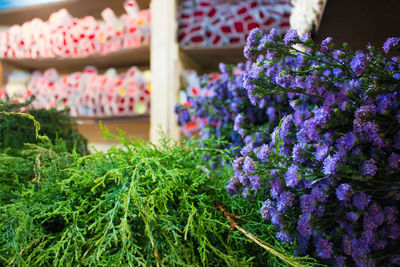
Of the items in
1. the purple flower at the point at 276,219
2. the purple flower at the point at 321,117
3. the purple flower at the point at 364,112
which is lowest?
the purple flower at the point at 276,219

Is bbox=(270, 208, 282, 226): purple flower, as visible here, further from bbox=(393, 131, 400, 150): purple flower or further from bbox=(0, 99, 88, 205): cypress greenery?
bbox=(0, 99, 88, 205): cypress greenery

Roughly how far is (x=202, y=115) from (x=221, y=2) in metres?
0.89

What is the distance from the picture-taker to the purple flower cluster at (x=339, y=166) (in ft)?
1.14

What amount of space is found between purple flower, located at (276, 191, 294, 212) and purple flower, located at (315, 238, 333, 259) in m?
0.05

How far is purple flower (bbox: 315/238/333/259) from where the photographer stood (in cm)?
36

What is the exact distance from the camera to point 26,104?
73 cm

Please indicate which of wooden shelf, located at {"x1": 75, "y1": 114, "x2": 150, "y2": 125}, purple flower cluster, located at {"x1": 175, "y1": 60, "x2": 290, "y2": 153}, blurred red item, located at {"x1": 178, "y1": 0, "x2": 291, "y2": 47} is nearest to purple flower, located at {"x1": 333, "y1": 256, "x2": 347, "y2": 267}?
purple flower cluster, located at {"x1": 175, "y1": 60, "x2": 290, "y2": 153}

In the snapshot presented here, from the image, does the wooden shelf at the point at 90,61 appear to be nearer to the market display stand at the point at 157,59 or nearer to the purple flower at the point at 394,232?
the market display stand at the point at 157,59

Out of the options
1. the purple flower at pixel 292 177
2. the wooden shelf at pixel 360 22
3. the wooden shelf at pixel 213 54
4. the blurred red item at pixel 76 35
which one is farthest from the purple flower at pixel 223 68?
the blurred red item at pixel 76 35

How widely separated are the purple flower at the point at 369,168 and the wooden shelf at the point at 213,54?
1.33 meters

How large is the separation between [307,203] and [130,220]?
200mm

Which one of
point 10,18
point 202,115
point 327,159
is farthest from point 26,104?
point 10,18

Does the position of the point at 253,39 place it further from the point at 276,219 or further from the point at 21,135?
the point at 21,135

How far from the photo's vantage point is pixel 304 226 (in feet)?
1.20
